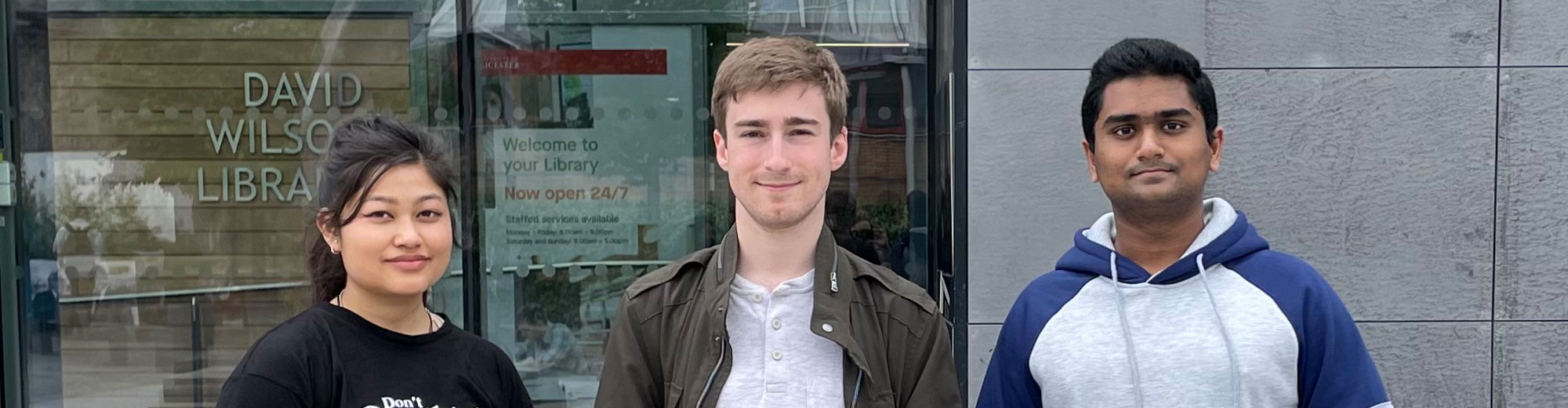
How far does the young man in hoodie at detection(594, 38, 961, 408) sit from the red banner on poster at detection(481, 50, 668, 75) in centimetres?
331

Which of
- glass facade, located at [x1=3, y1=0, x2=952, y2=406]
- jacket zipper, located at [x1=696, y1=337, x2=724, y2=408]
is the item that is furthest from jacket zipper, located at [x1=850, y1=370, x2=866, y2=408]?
glass facade, located at [x1=3, y1=0, x2=952, y2=406]

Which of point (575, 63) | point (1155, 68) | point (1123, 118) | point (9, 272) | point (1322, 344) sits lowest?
point (9, 272)

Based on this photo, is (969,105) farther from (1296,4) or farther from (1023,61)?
(1296,4)

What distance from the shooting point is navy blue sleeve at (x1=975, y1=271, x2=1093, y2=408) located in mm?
2906

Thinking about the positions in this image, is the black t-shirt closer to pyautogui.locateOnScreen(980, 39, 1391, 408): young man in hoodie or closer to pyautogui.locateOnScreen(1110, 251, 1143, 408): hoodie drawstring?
pyautogui.locateOnScreen(980, 39, 1391, 408): young man in hoodie

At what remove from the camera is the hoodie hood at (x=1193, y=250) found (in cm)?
282

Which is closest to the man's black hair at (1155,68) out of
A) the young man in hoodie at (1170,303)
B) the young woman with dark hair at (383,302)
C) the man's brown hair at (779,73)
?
the young man in hoodie at (1170,303)

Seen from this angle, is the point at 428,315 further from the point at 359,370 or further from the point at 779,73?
the point at 779,73

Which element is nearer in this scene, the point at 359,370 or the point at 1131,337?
the point at 359,370

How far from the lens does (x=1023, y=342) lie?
115 inches

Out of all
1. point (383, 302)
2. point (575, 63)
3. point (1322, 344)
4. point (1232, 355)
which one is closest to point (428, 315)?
point (383, 302)

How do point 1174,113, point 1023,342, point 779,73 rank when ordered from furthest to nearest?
point 1023,342 → point 1174,113 → point 779,73

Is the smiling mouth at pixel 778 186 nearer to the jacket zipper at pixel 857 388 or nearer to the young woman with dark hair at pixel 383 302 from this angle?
the jacket zipper at pixel 857 388

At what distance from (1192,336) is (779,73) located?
1.05 m
